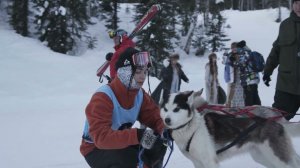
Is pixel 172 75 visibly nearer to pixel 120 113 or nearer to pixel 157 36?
pixel 120 113

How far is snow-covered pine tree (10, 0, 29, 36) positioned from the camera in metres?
16.5

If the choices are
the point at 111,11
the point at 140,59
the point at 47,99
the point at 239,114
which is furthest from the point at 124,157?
the point at 111,11

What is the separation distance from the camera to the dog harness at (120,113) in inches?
108

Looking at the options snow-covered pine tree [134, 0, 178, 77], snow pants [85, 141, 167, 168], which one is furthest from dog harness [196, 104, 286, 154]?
snow-covered pine tree [134, 0, 178, 77]

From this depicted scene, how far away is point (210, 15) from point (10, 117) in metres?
20.4

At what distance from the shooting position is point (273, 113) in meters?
3.63

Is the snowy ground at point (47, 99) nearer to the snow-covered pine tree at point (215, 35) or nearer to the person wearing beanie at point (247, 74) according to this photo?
the snow-covered pine tree at point (215, 35)

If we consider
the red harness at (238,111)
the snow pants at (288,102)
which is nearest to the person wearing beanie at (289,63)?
the snow pants at (288,102)

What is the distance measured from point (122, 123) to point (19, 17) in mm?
14805

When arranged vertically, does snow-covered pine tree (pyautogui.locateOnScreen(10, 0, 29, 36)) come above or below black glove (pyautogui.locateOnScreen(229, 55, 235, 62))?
above

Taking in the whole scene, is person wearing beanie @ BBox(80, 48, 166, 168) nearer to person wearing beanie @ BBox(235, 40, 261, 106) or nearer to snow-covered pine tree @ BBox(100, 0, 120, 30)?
person wearing beanie @ BBox(235, 40, 261, 106)

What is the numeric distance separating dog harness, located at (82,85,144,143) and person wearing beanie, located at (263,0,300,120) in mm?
1576

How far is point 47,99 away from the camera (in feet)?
33.6

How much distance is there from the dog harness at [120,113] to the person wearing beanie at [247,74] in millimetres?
4436
